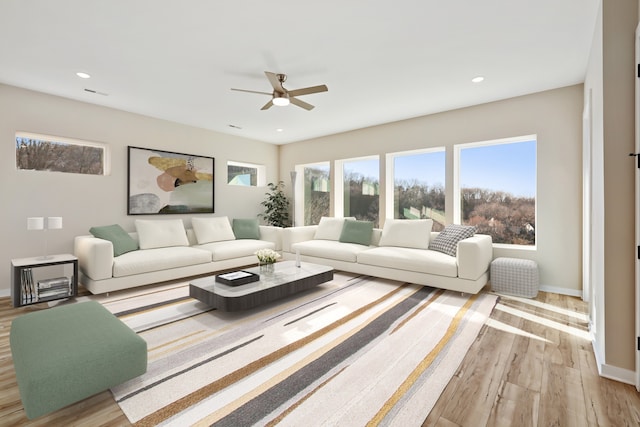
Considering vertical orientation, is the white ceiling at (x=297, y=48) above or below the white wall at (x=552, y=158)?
above

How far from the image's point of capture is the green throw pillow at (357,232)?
4.98m

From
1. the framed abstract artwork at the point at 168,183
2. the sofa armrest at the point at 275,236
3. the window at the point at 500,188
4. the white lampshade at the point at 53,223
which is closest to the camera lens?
the white lampshade at the point at 53,223

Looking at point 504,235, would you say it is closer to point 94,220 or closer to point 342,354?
point 342,354

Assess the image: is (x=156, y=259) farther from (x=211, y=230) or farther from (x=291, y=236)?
(x=291, y=236)

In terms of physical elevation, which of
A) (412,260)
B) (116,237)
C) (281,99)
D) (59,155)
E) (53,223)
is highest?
(281,99)

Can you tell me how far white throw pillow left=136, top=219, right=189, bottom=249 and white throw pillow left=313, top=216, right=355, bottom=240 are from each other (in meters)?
Result: 2.40

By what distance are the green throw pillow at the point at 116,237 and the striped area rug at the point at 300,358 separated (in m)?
0.72

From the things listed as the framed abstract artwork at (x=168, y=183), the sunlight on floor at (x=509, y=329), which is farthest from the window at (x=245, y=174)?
the sunlight on floor at (x=509, y=329)

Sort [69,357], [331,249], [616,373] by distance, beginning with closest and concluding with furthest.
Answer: [69,357], [616,373], [331,249]

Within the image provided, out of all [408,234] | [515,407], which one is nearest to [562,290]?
[408,234]

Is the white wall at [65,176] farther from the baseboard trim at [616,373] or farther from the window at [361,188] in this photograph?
the baseboard trim at [616,373]

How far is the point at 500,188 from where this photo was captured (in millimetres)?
4355

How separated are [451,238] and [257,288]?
278 cm

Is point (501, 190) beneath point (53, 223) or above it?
above
